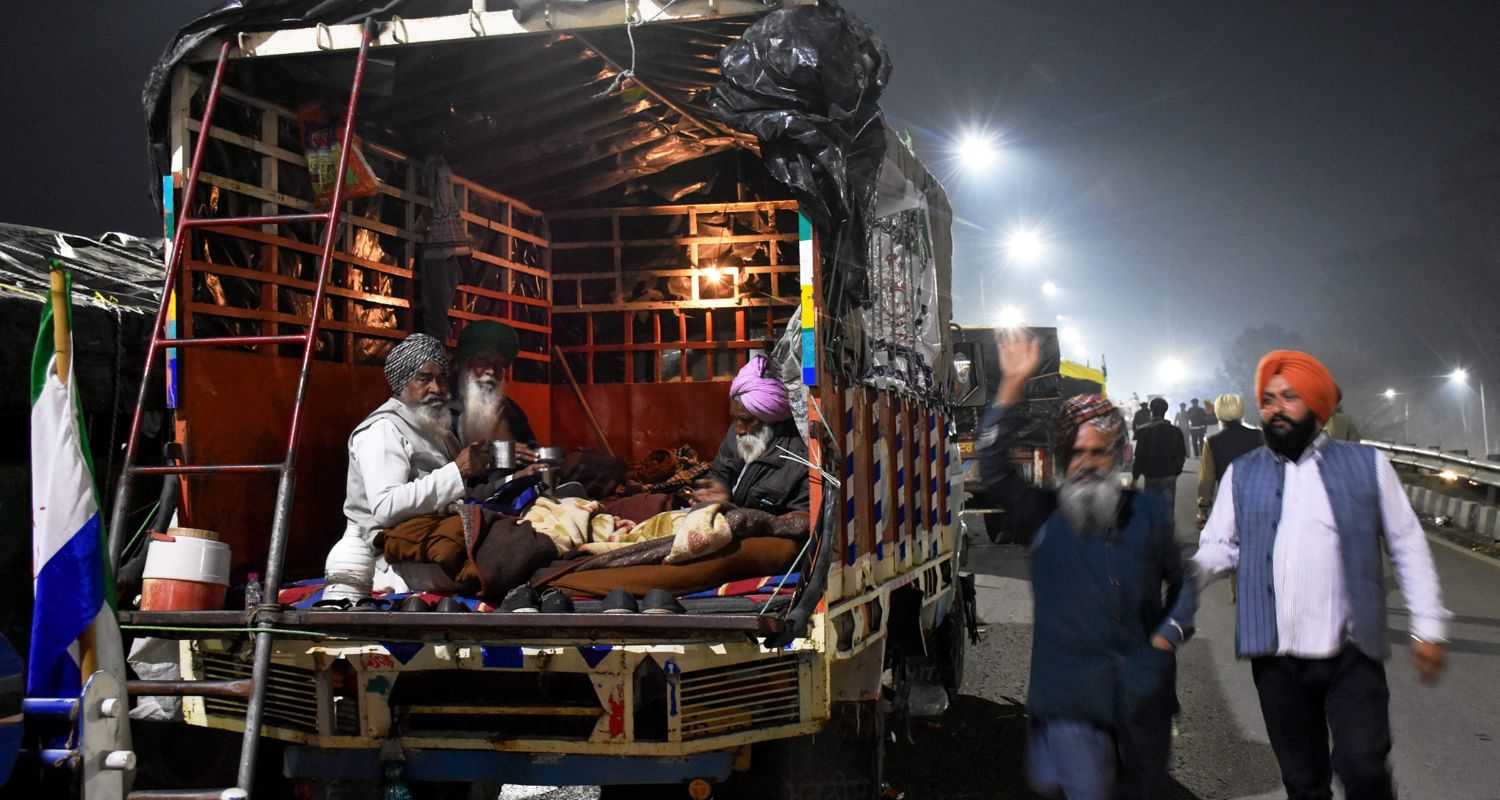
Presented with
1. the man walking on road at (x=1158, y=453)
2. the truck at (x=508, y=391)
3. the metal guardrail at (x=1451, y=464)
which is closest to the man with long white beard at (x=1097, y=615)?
the truck at (x=508, y=391)

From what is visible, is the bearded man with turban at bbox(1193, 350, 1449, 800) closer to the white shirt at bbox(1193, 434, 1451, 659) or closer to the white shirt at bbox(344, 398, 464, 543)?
the white shirt at bbox(1193, 434, 1451, 659)

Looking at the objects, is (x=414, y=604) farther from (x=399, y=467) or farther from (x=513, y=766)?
(x=399, y=467)

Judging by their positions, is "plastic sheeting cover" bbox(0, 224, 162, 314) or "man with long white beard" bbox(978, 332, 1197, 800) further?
"plastic sheeting cover" bbox(0, 224, 162, 314)

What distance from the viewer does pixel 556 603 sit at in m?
4.54

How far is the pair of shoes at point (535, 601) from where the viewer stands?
14.8ft

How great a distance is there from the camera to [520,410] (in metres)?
7.86

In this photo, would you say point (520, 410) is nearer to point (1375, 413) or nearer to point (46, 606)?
point (46, 606)

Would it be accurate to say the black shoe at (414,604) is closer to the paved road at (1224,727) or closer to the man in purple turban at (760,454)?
the man in purple turban at (760,454)

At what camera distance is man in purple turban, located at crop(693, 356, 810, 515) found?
5496mm

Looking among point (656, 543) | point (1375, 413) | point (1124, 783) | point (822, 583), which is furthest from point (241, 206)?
point (1375, 413)

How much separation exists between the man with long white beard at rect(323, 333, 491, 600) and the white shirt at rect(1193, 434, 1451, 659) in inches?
123

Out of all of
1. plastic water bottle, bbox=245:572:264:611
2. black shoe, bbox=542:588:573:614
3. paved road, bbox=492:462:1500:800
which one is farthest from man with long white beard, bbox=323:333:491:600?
paved road, bbox=492:462:1500:800

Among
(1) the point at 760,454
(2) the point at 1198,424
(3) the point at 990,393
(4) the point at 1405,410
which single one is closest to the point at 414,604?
(1) the point at 760,454

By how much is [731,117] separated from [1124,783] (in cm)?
285
